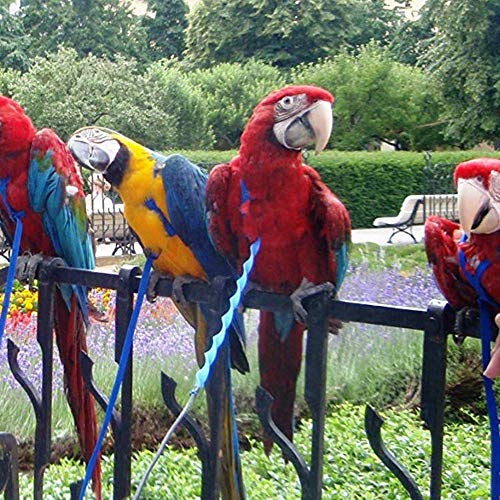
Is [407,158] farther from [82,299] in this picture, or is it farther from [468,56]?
[82,299]

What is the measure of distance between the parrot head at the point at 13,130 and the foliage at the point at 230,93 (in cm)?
1515

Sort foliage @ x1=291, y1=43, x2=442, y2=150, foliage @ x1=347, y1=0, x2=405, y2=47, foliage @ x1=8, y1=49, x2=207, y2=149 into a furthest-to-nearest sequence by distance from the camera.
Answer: foliage @ x1=347, y1=0, x2=405, y2=47 → foliage @ x1=291, y1=43, x2=442, y2=150 → foliage @ x1=8, y1=49, x2=207, y2=149

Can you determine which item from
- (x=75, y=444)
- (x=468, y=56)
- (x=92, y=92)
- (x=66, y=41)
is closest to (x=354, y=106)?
(x=468, y=56)

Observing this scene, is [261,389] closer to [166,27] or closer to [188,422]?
[188,422]

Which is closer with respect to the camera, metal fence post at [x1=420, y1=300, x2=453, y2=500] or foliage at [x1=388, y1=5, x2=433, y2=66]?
metal fence post at [x1=420, y1=300, x2=453, y2=500]

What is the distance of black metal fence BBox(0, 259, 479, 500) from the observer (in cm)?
103

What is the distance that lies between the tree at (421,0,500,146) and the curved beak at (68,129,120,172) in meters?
11.8

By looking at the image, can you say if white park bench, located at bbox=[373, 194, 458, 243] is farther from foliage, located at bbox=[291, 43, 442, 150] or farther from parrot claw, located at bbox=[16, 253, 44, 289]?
parrot claw, located at bbox=[16, 253, 44, 289]

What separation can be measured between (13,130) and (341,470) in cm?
148

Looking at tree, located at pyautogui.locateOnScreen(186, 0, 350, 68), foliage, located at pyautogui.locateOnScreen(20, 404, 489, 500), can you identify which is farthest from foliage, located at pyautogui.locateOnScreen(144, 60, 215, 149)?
foliage, located at pyautogui.locateOnScreen(20, 404, 489, 500)

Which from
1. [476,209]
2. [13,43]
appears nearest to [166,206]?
[476,209]

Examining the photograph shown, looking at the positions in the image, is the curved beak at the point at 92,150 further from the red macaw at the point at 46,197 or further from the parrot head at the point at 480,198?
the parrot head at the point at 480,198

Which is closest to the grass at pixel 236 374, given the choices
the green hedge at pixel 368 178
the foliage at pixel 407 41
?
the green hedge at pixel 368 178

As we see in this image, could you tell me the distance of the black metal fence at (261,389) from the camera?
1029 millimetres
